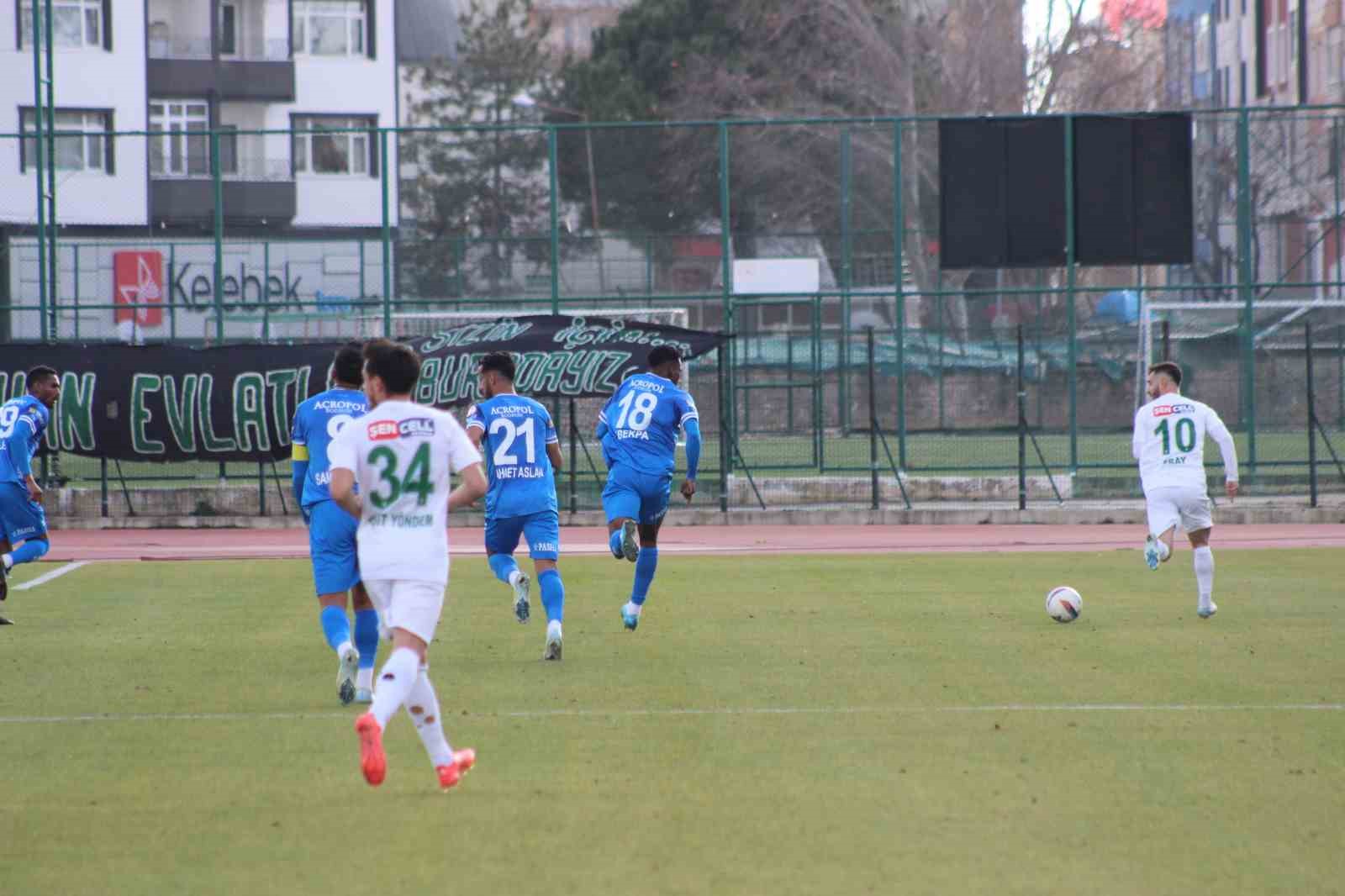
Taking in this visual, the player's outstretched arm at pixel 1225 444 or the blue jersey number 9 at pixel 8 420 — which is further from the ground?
the blue jersey number 9 at pixel 8 420

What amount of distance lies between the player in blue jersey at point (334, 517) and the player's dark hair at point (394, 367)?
2.31m

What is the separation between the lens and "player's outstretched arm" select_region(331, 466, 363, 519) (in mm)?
6805

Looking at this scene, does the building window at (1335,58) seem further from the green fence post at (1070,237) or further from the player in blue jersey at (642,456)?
the player in blue jersey at (642,456)

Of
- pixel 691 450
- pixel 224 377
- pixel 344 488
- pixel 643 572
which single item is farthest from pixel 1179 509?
pixel 224 377

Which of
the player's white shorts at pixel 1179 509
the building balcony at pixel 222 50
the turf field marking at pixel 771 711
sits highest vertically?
the building balcony at pixel 222 50

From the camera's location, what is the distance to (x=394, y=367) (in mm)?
6863

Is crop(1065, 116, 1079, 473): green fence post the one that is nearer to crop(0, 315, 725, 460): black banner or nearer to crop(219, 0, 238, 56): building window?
crop(0, 315, 725, 460): black banner

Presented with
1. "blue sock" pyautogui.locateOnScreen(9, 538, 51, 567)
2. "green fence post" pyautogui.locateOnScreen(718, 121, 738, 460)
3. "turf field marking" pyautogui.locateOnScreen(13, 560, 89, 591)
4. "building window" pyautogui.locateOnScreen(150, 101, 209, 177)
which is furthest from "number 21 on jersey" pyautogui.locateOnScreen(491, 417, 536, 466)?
"building window" pyautogui.locateOnScreen(150, 101, 209, 177)

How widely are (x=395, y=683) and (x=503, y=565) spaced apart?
16.2 feet

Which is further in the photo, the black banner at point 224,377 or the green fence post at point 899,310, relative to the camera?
the green fence post at point 899,310

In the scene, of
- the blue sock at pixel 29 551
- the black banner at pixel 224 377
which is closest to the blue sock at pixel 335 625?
the blue sock at pixel 29 551

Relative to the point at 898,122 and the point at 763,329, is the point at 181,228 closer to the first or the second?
the point at 763,329

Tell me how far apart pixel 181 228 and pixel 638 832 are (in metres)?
28.7

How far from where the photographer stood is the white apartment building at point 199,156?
29531mm
